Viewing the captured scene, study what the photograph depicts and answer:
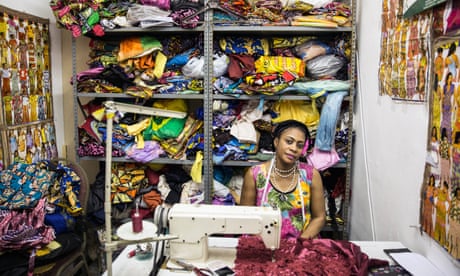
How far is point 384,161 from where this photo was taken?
2002mm

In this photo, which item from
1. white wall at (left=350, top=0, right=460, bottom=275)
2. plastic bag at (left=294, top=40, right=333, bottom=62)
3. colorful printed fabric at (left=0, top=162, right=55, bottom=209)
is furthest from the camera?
plastic bag at (left=294, top=40, right=333, bottom=62)

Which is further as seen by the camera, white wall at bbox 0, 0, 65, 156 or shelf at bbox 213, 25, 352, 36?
white wall at bbox 0, 0, 65, 156

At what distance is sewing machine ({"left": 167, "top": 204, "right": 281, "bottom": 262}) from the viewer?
139 centimetres

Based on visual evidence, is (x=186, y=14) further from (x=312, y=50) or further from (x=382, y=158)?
(x=382, y=158)

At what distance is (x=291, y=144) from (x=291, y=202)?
331mm

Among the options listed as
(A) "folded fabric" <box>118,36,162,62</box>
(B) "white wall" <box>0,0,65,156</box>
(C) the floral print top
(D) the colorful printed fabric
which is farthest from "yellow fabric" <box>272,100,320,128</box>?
(B) "white wall" <box>0,0,65,156</box>

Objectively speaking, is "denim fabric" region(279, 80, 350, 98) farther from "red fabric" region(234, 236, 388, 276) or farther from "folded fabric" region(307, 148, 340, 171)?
"red fabric" region(234, 236, 388, 276)

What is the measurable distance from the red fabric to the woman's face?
56 cm

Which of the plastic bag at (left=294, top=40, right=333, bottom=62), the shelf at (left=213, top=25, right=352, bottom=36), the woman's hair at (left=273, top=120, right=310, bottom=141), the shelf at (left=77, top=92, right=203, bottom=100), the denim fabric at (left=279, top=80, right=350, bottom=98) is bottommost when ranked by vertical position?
the woman's hair at (left=273, top=120, right=310, bottom=141)

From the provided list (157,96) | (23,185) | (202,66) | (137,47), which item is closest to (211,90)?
(202,66)

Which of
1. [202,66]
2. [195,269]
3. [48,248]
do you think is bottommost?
[48,248]

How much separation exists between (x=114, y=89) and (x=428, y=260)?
2.34 meters

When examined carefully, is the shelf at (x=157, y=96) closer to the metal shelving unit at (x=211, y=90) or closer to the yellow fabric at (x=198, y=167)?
the metal shelving unit at (x=211, y=90)

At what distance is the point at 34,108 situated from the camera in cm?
296
